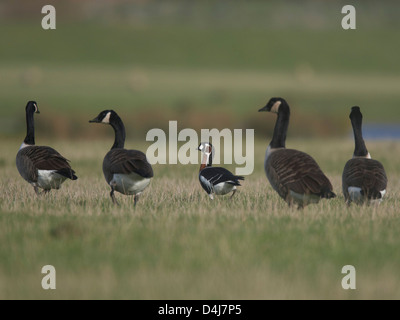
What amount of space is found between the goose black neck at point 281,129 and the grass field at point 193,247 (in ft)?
3.96

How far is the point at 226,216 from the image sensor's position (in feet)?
37.0

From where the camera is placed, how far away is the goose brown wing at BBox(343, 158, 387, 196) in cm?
1180

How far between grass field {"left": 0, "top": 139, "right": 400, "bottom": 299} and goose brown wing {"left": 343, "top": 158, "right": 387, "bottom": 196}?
1.51 ft

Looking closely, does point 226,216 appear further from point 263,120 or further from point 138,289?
point 263,120

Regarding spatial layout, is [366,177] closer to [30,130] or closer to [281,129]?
[281,129]

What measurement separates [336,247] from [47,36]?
87781 millimetres

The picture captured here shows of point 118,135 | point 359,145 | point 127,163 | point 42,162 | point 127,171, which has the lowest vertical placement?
point 127,171

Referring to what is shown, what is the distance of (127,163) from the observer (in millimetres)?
12320

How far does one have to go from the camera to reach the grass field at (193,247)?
7770mm

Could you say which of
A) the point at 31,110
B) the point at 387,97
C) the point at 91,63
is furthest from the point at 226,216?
the point at 91,63

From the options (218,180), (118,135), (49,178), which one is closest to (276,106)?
(218,180)

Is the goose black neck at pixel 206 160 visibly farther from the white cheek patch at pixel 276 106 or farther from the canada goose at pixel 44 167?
the canada goose at pixel 44 167

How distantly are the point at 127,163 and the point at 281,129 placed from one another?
3240 millimetres
